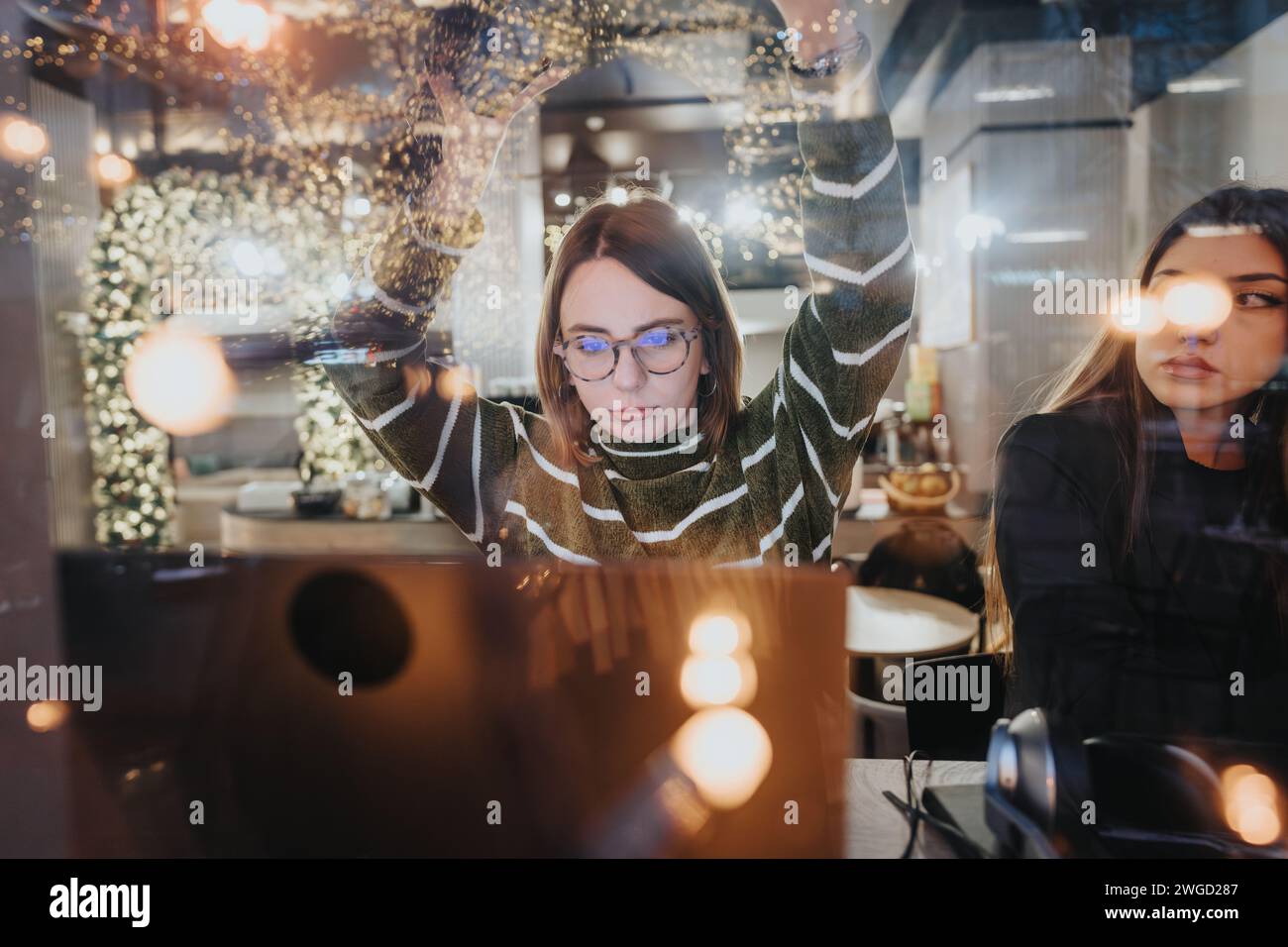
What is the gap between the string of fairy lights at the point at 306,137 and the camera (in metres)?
1.11

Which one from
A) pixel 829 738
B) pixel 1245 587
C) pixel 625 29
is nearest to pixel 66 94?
Result: pixel 625 29

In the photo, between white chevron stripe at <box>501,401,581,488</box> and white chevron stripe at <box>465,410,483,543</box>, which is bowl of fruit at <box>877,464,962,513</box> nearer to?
white chevron stripe at <box>501,401,581,488</box>

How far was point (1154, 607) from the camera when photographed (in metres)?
1.04

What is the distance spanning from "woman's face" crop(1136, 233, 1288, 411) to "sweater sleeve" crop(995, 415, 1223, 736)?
0.13 meters

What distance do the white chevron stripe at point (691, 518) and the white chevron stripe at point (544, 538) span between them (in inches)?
3.1

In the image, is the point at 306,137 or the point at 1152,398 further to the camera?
the point at 306,137

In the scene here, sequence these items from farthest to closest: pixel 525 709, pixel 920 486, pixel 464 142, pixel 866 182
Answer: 1. pixel 920 486
2. pixel 464 142
3. pixel 866 182
4. pixel 525 709

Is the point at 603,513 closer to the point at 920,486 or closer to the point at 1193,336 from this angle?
the point at 920,486

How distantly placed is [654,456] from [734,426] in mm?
114

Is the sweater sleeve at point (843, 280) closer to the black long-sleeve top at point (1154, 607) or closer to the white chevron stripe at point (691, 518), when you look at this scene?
the white chevron stripe at point (691, 518)

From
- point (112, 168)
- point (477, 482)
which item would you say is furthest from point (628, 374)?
point (112, 168)

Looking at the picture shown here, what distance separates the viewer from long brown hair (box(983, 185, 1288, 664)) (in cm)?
103
